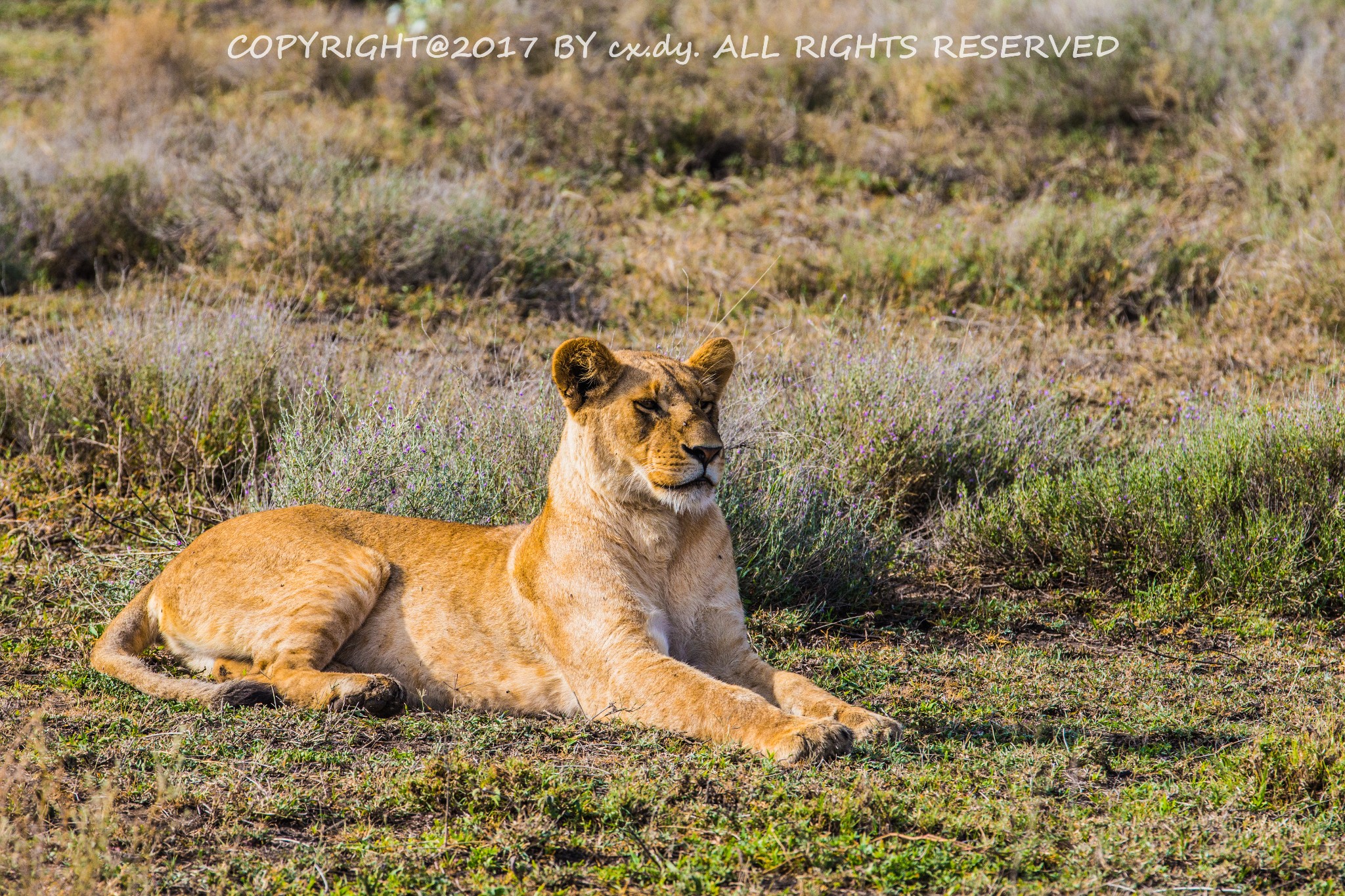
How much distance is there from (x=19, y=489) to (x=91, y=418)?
58 centimetres

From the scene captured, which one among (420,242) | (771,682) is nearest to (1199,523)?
(771,682)

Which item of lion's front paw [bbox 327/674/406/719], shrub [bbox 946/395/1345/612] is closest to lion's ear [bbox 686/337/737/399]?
lion's front paw [bbox 327/674/406/719]

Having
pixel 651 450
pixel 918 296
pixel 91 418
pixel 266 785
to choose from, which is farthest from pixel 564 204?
pixel 266 785

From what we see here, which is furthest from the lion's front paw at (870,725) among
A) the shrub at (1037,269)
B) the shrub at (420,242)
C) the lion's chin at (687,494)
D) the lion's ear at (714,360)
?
the shrub at (420,242)

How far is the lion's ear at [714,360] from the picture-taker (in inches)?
192

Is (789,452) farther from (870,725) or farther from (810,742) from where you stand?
(810,742)

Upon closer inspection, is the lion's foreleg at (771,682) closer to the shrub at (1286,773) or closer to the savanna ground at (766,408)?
the savanna ground at (766,408)

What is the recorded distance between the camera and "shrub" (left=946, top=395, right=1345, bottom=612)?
6.55 metres

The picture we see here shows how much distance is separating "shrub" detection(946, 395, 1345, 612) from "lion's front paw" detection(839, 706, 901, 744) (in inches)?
108

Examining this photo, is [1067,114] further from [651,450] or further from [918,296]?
[651,450]

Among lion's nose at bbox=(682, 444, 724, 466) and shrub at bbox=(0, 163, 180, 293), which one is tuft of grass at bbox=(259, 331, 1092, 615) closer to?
lion's nose at bbox=(682, 444, 724, 466)

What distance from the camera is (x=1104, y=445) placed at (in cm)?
815

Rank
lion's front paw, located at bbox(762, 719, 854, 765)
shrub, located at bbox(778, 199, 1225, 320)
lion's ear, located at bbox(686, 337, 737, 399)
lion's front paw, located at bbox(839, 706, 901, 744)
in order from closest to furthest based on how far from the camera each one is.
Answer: lion's front paw, located at bbox(762, 719, 854, 765) < lion's front paw, located at bbox(839, 706, 901, 744) < lion's ear, located at bbox(686, 337, 737, 399) < shrub, located at bbox(778, 199, 1225, 320)

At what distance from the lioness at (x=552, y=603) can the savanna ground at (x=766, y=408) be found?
186 mm
